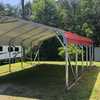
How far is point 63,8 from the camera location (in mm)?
33781

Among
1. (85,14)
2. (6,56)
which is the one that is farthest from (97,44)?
(6,56)

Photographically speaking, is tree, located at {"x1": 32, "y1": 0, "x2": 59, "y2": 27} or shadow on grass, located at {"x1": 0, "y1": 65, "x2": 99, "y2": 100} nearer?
shadow on grass, located at {"x1": 0, "y1": 65, "x2": 99, "y2": 100}

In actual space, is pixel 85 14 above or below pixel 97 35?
above

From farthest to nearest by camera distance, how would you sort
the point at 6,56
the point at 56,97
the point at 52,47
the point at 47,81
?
the point at 52,47
the point at 6,56
the point at 47,81
the point at 56,97

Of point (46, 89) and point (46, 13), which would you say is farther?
point (46, 13)

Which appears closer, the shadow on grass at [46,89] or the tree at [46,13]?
the shadow on grass at [46,89]

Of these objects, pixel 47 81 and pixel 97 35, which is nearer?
pixel 47 81

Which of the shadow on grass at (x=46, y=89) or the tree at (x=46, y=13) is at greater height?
the tree at (x=46, y=13)

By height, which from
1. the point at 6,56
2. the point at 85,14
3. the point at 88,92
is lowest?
the point at 6,56

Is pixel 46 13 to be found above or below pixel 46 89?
above

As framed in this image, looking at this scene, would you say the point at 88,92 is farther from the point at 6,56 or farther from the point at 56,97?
the point at 6,56

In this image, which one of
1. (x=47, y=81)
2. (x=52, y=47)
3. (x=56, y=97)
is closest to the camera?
(x=56, y=97)

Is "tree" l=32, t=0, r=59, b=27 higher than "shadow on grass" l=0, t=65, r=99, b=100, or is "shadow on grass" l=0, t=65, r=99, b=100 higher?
"tree" l=32, t=0, r=59, b=27

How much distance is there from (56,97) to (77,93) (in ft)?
3.55
